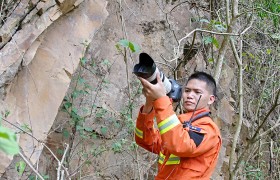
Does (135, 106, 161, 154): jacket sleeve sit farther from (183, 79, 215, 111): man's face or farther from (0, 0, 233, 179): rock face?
(0, 0, 233, 179): rock face

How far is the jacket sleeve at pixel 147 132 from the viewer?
2.25m

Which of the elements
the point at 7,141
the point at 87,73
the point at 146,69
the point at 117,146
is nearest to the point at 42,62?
the point at 87,73

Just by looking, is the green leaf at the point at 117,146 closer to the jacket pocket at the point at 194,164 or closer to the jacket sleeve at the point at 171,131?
the jacket pocket at the point at 194,164

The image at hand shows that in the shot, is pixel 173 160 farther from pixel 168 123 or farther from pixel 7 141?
pixel 7 141

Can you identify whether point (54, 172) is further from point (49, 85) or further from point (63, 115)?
point (49, 85)

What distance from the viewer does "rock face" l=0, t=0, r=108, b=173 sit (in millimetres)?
3112

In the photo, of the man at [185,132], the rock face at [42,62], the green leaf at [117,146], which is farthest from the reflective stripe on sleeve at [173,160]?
the green leaf at [117,146]

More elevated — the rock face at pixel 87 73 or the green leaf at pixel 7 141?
the green leaf at pixel 7 141

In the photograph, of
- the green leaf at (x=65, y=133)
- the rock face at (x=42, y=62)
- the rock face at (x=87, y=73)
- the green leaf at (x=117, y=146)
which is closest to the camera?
the rock face at (x=42, y=62)

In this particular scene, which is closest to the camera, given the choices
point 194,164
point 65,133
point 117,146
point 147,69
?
point 147,69

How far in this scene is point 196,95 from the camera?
7.22 ft

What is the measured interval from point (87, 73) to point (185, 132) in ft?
7.94

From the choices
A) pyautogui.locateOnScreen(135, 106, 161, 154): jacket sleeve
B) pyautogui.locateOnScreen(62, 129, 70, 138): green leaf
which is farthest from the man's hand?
pyautogui.locateOnScreen(62, 129, 70, 138): green leaf

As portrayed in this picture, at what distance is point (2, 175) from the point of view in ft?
10.1
